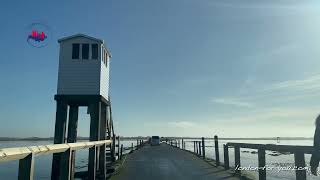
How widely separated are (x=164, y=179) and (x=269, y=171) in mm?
9173

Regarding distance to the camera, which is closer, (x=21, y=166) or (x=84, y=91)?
(x=21, y=166)

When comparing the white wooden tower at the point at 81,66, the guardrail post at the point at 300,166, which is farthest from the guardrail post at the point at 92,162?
the guardrail post at the point at 300,166

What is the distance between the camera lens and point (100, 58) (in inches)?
875

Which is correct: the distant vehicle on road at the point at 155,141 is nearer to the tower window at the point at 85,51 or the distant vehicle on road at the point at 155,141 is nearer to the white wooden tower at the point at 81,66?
the white wooden tower at the point at 81,66

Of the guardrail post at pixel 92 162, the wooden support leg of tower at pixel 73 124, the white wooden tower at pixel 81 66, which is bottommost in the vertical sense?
the guardrail post at pixel 92 162

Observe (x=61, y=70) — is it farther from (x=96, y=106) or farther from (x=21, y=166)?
(x=21, y=166)

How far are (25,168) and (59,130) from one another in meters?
15.8

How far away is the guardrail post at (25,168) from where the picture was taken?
5.90 m

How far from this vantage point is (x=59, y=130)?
21.3 metres

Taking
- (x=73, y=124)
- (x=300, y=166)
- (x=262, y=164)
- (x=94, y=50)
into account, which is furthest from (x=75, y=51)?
(x=300, y=166)

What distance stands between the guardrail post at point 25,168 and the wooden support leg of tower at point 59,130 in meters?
15.5

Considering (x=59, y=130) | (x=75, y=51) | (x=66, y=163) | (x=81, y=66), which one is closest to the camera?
(x=66, y=163)

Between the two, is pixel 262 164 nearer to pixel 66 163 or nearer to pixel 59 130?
pixel 66 163

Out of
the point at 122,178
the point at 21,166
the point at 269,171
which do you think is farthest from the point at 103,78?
the point at 21,166
